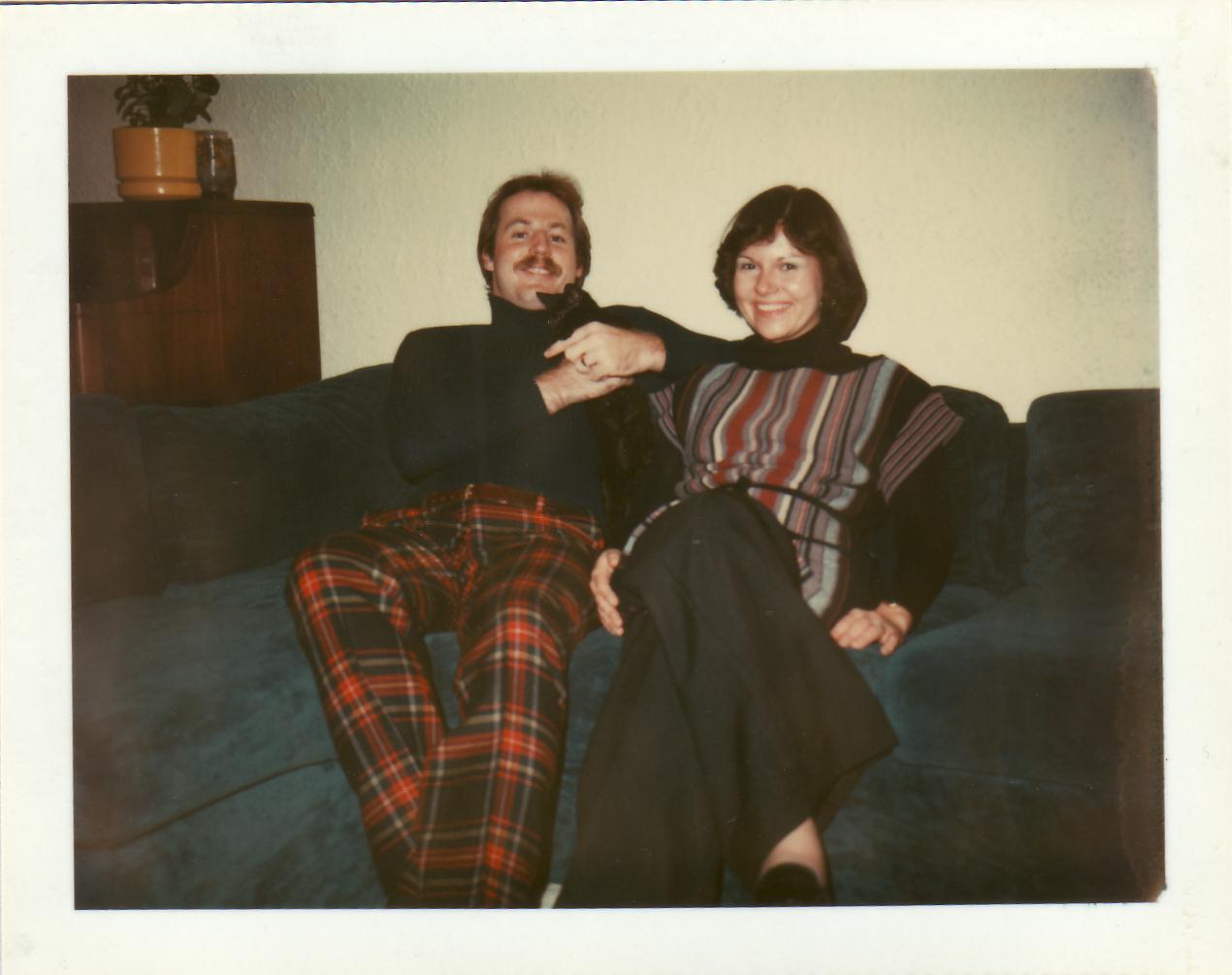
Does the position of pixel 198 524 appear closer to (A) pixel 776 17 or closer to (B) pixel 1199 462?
(A) pixel 776 17

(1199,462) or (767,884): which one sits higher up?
(1199,462)

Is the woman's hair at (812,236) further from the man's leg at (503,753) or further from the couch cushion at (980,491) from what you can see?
the man's leg at (503,753)

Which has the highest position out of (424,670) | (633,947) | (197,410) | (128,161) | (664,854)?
(128,161)

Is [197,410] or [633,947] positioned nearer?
[633,947]

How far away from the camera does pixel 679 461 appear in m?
1.29

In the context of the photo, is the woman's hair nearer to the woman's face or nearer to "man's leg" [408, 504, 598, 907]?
the woman's face

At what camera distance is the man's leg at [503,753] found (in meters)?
1.17

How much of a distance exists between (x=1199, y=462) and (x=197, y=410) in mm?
1259

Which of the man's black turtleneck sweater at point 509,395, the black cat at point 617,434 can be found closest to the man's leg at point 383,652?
the man's black turtleneck sweater at point 509,395

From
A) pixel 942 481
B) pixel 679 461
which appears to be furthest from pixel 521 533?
pixel 942 481

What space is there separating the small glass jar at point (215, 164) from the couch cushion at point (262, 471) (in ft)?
0.90

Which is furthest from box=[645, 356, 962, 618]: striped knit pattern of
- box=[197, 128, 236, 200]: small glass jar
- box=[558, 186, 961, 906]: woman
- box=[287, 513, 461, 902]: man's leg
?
box=[197, 128, 236, 200]: small glass jar

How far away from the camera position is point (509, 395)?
50.9 inches

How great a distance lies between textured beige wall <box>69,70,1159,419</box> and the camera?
4.04 ft
